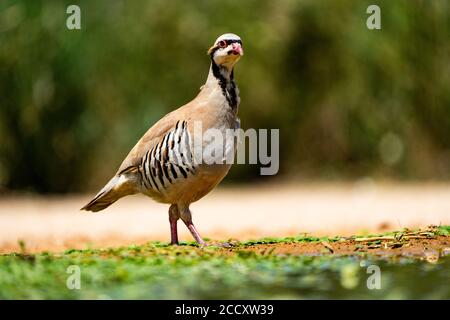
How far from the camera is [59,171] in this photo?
53.6 ft

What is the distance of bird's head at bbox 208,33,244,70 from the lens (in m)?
7.71

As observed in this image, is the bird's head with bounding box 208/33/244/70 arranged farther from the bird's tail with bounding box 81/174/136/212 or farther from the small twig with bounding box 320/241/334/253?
the small twig with bounding box 320/241/334/253

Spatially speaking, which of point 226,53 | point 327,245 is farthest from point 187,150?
point 327,245

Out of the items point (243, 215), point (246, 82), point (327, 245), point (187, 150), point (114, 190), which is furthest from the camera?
point (246, 82)

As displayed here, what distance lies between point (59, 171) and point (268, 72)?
170 inches

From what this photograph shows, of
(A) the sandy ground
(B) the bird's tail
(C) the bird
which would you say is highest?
(C) the bird

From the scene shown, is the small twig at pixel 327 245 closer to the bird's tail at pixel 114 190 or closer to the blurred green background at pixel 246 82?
the bird's tail at pixel 114 190

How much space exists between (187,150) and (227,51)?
0.94 meters

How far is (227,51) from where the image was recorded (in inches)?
305

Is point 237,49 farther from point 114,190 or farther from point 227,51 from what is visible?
point 114,190

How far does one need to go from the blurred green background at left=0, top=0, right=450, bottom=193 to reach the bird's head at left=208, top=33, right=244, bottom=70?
26.8 feet

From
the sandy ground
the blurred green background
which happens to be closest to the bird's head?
the sandy ground
